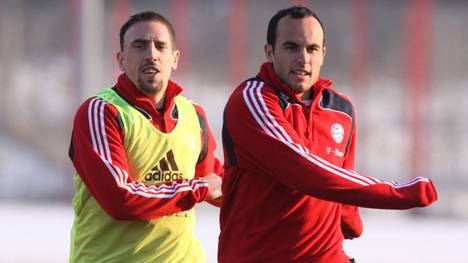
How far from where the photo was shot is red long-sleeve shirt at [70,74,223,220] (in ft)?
17.9

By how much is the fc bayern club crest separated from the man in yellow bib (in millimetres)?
694

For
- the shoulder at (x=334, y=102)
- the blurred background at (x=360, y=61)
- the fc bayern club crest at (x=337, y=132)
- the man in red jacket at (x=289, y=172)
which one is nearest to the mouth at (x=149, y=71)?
the man in red jacket at (x=289, y=172)

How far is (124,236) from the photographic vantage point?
18.5 ft

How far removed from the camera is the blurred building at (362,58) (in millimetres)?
13805

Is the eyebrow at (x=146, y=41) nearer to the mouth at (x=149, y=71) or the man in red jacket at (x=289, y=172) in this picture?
the mouth at (x=149, y=71)

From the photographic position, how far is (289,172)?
4930mm

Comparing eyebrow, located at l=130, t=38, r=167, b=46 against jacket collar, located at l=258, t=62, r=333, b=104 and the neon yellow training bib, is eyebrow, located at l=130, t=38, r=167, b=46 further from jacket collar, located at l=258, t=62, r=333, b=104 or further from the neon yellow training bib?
jacket collar, located at l=258, t=62, r=333, b=104

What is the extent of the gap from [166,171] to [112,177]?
0.35 meters

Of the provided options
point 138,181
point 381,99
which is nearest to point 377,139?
point 381,99

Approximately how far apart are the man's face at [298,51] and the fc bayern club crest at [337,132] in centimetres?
21

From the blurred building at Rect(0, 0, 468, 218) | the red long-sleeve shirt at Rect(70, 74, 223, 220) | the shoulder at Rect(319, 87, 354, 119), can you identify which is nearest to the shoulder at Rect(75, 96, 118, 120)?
the red long-sleeve shirt at Rect(70, 74, 223, 220)

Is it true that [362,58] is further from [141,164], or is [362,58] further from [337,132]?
[337,132]

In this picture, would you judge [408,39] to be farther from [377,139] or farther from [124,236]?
[124,236]

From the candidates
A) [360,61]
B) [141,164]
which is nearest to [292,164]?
[141,164]
